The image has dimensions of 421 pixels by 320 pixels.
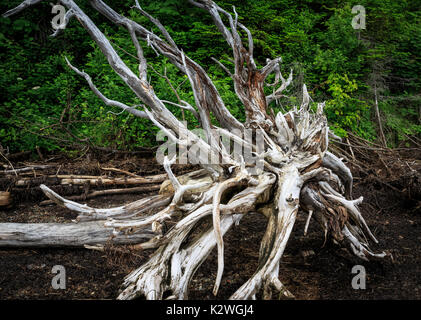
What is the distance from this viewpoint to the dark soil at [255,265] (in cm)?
280

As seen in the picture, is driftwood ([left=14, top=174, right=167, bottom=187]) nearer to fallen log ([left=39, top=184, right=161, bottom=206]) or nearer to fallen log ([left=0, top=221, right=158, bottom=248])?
fallen log ([left=39, top=184, right=161, bottom=206])

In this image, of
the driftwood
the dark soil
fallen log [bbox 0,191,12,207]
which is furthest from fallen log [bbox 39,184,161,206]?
the dark soil

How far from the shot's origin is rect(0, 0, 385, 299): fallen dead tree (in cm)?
270

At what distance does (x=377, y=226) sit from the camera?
Result: 4.13 meters

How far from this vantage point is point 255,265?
10.8ft

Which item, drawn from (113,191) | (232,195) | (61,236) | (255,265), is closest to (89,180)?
(113,191)

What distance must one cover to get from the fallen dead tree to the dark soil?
189mm

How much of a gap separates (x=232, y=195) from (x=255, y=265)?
73cm

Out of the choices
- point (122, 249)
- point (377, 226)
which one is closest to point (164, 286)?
point (122, 249)

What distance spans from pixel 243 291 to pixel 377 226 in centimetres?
245

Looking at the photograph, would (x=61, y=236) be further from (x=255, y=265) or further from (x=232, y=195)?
(x=255, y=265)

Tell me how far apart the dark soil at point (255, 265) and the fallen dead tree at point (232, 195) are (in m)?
0.19

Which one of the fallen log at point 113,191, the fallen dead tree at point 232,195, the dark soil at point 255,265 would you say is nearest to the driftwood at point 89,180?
the fallen log at point 113,191

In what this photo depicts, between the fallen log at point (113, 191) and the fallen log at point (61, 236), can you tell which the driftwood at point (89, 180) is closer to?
the fallen log at point (113, 191)
